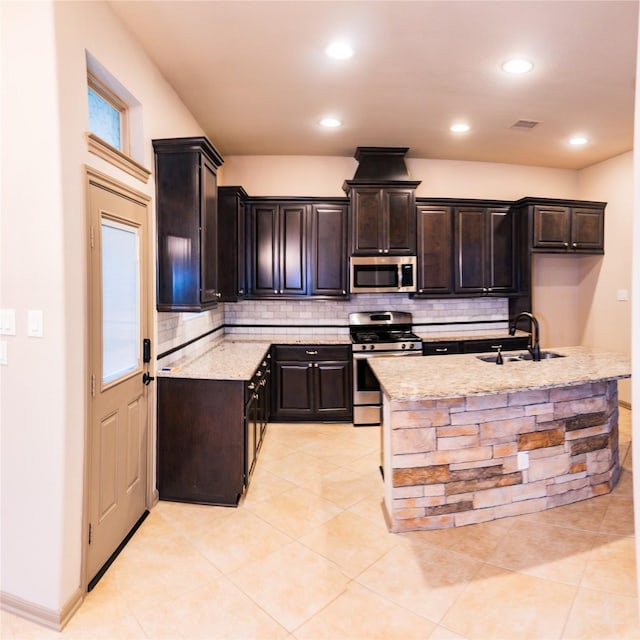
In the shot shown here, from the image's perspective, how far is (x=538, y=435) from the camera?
2689 mm

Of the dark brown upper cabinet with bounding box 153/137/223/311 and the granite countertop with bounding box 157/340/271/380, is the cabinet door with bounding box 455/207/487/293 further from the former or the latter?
the dark brown upper cabinet with bounding box 153/137/223/311

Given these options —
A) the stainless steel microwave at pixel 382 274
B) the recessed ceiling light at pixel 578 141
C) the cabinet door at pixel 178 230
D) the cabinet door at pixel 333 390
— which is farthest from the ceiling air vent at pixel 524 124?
the cabinet door at pixel 178 230

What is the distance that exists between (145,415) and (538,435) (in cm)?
253

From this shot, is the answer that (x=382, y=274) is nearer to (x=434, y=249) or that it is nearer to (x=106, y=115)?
(x=434, y=249)

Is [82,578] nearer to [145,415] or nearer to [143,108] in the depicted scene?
[145,415]

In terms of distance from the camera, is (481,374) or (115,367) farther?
(481,374)

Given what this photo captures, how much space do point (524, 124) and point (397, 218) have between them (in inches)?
57.1

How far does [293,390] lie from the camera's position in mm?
4504

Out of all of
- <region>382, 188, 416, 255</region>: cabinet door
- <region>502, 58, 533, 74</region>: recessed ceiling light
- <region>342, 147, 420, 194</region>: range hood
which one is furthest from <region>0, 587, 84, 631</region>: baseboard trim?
<region>342, 147, 420, 194</region>: range hood

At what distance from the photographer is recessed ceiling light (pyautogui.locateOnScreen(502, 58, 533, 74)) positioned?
285cm

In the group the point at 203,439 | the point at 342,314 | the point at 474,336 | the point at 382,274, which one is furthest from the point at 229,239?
the point at 474,336

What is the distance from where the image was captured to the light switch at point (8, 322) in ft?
6.18

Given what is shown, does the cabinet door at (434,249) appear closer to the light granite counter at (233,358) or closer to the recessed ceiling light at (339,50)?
the light granite counter at (233,358)

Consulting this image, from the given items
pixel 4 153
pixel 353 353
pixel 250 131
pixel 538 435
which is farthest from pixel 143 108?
pixel 538 435
